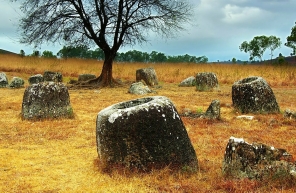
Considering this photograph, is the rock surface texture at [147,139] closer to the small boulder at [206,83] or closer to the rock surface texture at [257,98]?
the rock surface texture at [257,98]

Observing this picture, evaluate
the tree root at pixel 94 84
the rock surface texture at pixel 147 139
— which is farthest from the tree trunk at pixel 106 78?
the rock surface texture at pixel 147 139

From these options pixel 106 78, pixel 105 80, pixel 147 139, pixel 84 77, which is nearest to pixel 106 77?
pixel 106 78

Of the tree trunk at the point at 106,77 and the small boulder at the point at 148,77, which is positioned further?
the small boulder at the point at 148,77

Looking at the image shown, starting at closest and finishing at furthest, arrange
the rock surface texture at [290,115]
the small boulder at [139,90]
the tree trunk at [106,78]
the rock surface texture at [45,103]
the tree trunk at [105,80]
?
the rock surface texture at [290,115] < the rock surface texture at [45,103] < the small boulder at [139,90] < the tree trunk at [105,80] < the tree trunk at [106,78]

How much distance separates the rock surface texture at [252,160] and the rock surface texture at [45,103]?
18.2 feet

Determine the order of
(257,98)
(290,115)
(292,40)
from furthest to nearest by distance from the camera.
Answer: (292,40) → (257,98) → (290,115)

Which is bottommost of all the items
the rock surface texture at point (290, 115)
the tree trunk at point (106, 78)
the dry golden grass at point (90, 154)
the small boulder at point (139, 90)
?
the dry golden grass at point (90, 154)

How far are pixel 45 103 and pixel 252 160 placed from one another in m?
5.96

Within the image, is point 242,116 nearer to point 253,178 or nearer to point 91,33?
point 253,178

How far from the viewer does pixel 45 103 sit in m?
9.04

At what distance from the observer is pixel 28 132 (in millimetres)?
7613

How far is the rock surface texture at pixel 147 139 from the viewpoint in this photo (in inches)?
190

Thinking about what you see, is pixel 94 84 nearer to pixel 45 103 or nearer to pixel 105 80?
pixel 105 80

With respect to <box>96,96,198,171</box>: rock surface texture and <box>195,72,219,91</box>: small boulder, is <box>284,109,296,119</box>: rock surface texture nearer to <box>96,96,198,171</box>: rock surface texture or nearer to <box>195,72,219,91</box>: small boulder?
<box>96,96,198,171</box>: rock surface texture
